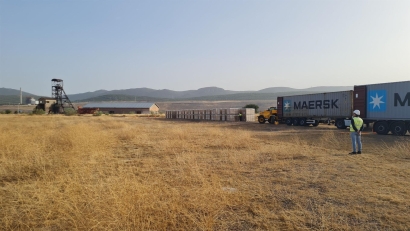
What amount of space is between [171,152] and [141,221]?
684cm

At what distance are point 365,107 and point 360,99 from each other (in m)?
0.76

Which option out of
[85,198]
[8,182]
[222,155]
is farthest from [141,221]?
[222,155]

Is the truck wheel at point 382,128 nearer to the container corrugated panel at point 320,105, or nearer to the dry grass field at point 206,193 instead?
the container corrugated panel at point 320,105

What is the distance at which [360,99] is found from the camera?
831 inches

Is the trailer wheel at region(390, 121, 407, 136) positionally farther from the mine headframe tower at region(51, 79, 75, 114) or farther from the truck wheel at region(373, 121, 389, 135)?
the mine headframe tower at region(51, 79, 75, 114)

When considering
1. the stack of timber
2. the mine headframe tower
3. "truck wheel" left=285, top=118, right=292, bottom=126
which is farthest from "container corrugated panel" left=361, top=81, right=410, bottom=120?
the mine headframe tower

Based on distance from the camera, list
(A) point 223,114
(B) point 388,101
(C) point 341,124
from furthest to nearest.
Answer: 1. (A) point 223,114
2. (C) point 341,124
3. (B) point 388,101

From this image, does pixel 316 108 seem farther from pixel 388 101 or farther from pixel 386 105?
pixel 388 101

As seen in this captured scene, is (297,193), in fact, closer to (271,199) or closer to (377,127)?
(271,199)

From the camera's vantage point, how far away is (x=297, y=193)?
5750mm

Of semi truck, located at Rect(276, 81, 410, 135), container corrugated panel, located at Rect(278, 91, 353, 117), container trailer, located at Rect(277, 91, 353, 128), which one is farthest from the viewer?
container trailer, located at Rect(277, 91, 353, 128)

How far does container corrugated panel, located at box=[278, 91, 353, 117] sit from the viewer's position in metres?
23.3

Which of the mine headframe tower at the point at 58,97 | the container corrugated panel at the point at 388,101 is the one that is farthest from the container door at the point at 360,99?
the mine headframe tower at the point at 58,97

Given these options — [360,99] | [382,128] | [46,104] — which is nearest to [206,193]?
[382,128]
